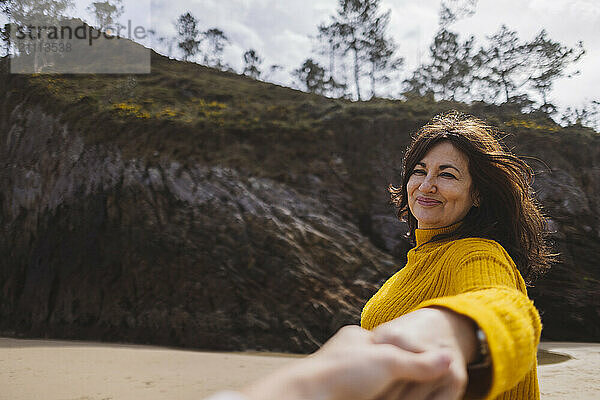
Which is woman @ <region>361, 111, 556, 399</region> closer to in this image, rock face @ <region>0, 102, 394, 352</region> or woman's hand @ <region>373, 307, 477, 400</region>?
woman's hand @ <region>373, 307, 477, 400</region>

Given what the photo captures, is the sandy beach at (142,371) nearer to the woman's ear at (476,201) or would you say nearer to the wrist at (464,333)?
the woman's ear at (476,201)

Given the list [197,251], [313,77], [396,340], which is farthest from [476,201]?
[313,77]

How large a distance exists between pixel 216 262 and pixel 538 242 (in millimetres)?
9907

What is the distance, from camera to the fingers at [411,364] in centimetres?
53

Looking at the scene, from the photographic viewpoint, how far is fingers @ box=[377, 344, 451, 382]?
0.53 metres

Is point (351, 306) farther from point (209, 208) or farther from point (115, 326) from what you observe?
point (115, 326)

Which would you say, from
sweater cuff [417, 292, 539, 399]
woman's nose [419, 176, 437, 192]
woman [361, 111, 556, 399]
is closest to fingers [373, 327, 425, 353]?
sweater cuff [417, 292, 539, 399]

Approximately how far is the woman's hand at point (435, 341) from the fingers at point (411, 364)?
0.5 inches

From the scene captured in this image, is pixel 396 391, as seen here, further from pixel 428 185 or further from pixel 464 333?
pixel 428 185

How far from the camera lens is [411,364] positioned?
53 centimetres

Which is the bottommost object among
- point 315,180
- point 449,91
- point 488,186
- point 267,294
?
point 267,294

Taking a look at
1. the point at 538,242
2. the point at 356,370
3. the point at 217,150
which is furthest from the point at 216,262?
the point at 356,370

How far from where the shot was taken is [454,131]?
1.34 metres

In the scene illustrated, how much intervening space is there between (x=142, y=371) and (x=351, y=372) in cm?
756
